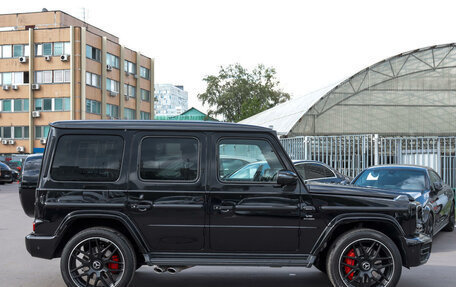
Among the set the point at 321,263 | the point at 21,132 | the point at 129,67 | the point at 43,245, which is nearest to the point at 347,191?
the point at 321,263

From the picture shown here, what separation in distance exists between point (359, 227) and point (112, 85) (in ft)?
179

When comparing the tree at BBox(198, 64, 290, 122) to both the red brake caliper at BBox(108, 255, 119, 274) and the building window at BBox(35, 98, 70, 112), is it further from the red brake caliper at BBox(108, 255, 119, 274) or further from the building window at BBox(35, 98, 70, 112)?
the red brake caliper at BBox(108, 255, 119, 274)

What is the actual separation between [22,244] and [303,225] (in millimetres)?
6059

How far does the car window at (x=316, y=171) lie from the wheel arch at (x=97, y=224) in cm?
858

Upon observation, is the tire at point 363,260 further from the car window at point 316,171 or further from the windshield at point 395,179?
the car window at point 316,171

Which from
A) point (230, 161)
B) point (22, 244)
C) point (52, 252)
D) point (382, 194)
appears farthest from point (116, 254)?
point (22, 244)

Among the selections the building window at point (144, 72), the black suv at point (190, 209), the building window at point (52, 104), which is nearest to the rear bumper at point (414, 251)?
the black suv at point (190, 209)

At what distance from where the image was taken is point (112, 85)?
191ft

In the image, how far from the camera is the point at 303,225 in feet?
19.2

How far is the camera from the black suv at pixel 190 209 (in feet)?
19.1

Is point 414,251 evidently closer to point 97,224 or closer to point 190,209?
point 190,209

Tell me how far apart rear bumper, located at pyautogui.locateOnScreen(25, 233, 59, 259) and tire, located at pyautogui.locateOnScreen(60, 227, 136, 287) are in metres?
0.14

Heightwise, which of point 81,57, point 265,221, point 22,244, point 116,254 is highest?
point 81,57

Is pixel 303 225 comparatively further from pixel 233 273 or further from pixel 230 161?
pixel 233 273
